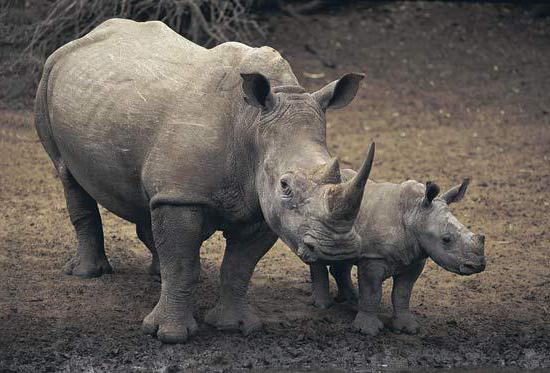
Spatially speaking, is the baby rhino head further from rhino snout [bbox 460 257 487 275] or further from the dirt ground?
the dirt ground

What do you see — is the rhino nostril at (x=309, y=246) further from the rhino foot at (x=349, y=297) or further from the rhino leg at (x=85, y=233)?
→ the rhino leg at (x=85, y=233)

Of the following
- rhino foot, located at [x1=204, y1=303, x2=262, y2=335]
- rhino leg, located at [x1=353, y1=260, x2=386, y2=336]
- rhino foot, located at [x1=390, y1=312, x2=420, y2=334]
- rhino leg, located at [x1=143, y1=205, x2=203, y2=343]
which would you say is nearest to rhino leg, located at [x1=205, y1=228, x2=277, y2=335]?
rhino foot, located at [x1=204, y1=303, x2=262, y2=335]

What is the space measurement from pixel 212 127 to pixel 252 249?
3.02 feet

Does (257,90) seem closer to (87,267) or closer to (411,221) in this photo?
(411,221)

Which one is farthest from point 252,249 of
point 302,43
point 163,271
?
point 302,43

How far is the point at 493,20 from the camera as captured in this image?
16.7m

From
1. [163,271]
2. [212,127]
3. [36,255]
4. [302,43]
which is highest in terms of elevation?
[212,127]

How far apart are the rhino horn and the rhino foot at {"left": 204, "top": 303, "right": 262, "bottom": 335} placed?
150cm

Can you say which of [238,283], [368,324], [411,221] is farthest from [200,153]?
[368,324]

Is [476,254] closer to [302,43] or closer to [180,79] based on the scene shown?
[180,79]

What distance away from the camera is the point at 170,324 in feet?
25.1

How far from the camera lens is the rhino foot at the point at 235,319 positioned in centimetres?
791

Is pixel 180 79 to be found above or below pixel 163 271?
above

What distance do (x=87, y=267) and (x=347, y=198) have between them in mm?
2752
